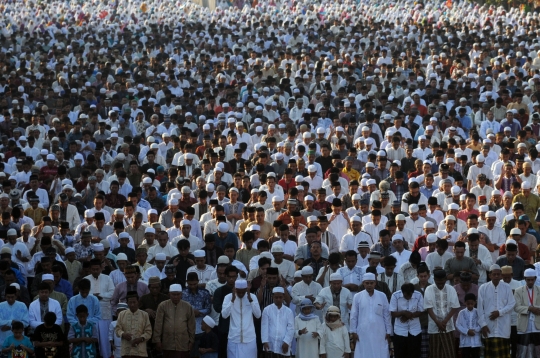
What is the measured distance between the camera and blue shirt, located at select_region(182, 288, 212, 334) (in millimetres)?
16141

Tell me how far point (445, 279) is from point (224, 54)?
1963cm

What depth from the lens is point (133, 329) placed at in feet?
51.2

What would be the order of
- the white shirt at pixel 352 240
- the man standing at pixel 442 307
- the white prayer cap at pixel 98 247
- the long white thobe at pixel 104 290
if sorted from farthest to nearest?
the white shirt at pixel 352 240
the white prayer cap at pixel 98 247
the long white thobe at pixel 104 290
the man standing at pixel 442 307

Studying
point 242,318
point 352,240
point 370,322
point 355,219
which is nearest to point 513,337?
point 370,322

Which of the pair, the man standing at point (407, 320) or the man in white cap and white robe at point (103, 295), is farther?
the man in white cap and white robe at point (103, 295)

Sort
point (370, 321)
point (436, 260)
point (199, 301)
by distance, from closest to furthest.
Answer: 1. point (370, 321)
2. point (199, 301)
3. point (436, 260)

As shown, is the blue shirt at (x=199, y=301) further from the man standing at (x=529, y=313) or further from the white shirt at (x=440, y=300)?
the man standing at (x=529, y=313)

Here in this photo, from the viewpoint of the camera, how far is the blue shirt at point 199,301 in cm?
1614

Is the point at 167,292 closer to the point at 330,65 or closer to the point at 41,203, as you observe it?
the point at 41,203

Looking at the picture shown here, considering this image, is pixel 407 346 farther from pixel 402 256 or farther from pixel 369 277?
pixel 402 256

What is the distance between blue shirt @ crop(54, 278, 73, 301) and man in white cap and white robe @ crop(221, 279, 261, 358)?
7.52 feet

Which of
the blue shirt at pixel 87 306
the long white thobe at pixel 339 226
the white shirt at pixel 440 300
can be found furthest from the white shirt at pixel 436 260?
the blue shirt at pixel 87 306

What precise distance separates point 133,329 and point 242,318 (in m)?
1.30

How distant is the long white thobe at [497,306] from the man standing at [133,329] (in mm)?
4108
